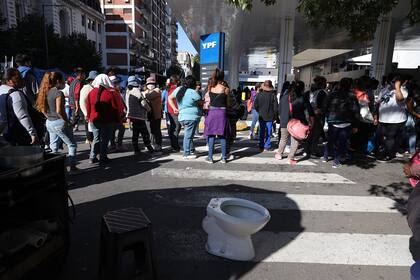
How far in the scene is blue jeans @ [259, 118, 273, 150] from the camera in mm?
8383

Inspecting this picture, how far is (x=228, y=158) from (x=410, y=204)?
5.57m

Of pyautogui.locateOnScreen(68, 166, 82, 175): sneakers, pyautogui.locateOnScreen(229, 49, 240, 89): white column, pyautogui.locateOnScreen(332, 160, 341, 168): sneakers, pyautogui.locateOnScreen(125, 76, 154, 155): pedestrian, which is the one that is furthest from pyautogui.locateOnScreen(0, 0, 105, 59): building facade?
pyautogui.locateOnScreen(332, 160, 341, 168): sneakers

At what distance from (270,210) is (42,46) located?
36.4 meters

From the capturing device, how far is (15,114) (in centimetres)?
477

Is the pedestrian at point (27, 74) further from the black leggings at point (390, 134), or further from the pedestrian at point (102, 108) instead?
the black leggings at point (390, 134)

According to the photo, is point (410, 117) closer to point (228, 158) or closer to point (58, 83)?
point (228, 158)

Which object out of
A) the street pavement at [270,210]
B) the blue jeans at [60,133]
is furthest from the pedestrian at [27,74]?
A: the street pavement at [270,210]

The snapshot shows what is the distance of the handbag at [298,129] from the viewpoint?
6703 millimetres

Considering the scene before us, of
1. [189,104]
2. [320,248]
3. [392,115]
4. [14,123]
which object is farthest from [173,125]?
[320,248]

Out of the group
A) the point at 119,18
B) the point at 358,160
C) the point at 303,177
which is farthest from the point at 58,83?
the point at 119,18

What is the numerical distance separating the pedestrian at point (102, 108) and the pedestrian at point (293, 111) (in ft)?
11.5

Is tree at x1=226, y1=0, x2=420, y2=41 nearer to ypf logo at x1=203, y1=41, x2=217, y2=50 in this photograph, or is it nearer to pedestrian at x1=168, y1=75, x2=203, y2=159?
pedestrian at x1=168, y1=75, x2=203, y2=159

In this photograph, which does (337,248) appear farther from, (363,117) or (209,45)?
(209,45)

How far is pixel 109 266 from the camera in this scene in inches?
103
